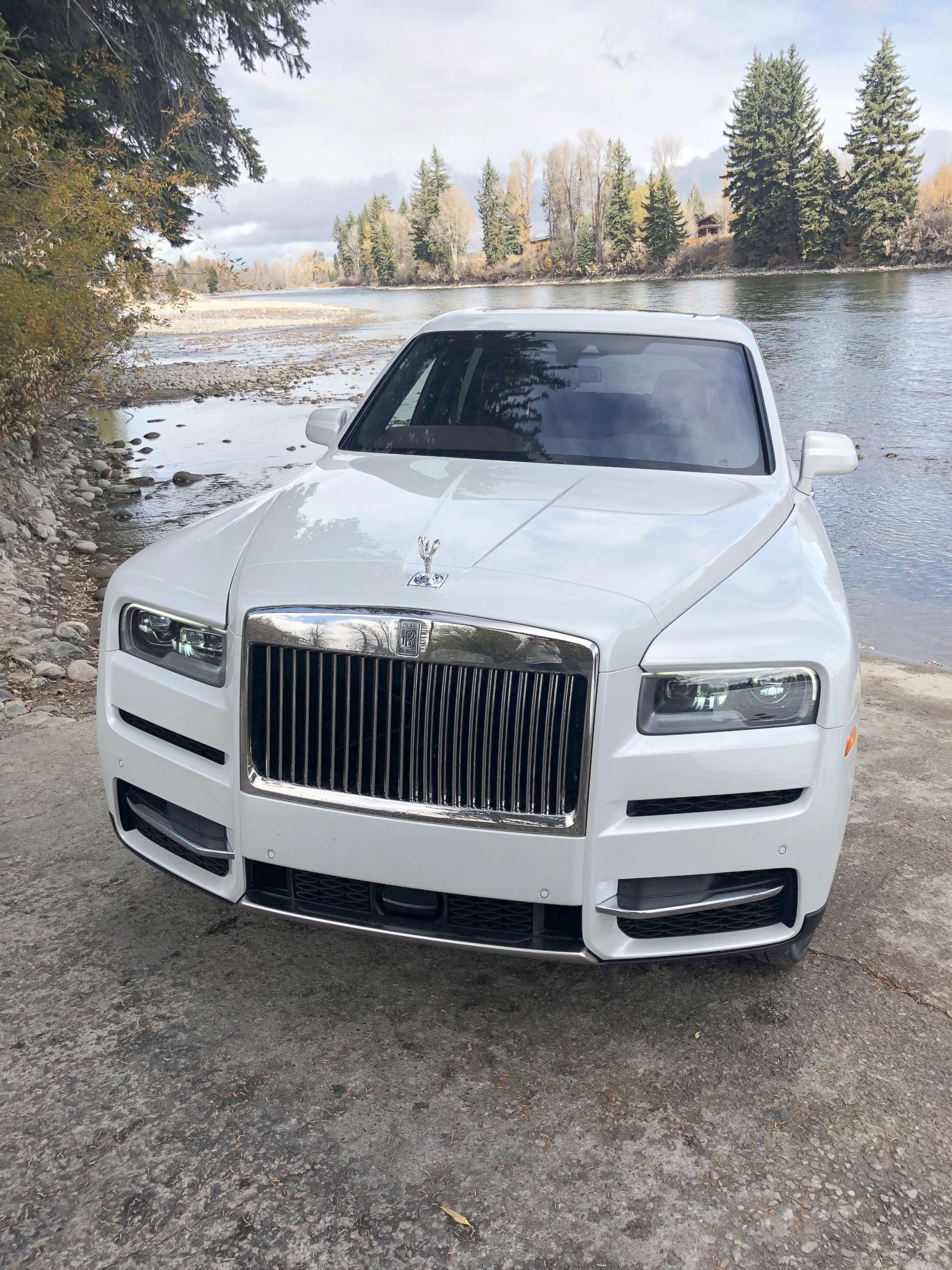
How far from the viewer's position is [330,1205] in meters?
2.11

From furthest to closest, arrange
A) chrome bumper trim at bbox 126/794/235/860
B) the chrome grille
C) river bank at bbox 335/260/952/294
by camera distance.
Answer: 1. river bank at bbox 335/260/952/294
2. chrome bumper trim at bbox 126/794/235/860
3. the chrome grille

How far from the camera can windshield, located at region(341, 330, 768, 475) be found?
371 cm

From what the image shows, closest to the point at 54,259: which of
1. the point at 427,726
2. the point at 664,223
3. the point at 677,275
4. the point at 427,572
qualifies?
the point at 427,572

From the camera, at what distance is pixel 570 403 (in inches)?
154

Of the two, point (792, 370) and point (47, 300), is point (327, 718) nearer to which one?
point (47, 300)

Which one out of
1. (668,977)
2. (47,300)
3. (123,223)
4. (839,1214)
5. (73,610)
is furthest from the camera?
(123,223)

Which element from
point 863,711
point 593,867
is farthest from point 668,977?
point 863,711

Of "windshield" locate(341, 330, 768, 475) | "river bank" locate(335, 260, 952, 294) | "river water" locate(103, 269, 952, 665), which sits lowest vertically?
"river water" locate(103, 269, 952, 665)

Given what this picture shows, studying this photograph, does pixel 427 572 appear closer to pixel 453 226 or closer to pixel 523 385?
pixel 523 385

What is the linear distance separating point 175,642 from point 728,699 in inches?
57.5

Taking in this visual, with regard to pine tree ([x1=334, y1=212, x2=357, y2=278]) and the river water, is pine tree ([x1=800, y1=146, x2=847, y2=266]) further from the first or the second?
pine tree ([x1=334, y1=212, x2=357, y2=278])

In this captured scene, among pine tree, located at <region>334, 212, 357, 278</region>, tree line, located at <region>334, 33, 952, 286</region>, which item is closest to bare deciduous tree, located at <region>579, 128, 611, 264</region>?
tree line, located at <region>334, 33, 952, 286</region>

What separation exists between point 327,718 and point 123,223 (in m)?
10.1

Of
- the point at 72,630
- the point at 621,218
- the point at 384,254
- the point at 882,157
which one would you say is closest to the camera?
the point at 72,630
